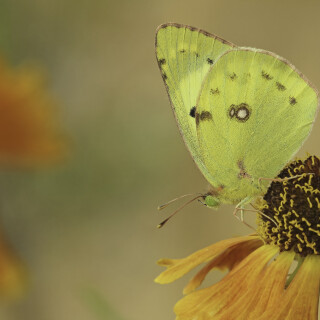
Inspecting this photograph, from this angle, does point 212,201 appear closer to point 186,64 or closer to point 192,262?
point 192,262

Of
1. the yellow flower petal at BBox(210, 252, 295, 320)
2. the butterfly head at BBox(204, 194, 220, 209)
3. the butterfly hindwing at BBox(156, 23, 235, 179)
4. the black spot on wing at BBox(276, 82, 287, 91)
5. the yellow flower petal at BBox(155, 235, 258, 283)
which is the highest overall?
the butterfly hindwing at BBox(156, 23, 235, 179)

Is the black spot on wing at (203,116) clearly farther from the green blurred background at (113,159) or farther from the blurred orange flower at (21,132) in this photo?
A: the green blurred background at (113,159)

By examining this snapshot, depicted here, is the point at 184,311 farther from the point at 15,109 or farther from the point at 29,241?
the point at 29,241

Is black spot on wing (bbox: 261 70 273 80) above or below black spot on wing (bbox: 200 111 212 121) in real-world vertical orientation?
below

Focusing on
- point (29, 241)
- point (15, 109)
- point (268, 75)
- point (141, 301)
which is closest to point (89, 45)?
point (29, 241)

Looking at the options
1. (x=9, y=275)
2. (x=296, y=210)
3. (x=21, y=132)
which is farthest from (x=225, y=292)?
(x=21, y=132)

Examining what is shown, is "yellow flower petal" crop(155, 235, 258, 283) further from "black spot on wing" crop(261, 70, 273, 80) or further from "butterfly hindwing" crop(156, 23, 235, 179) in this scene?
"black spot on wing" crop(261, 70, 273, 80)

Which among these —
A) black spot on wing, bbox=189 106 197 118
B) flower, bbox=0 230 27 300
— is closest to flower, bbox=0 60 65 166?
flower, bbox=0 230 27 300
